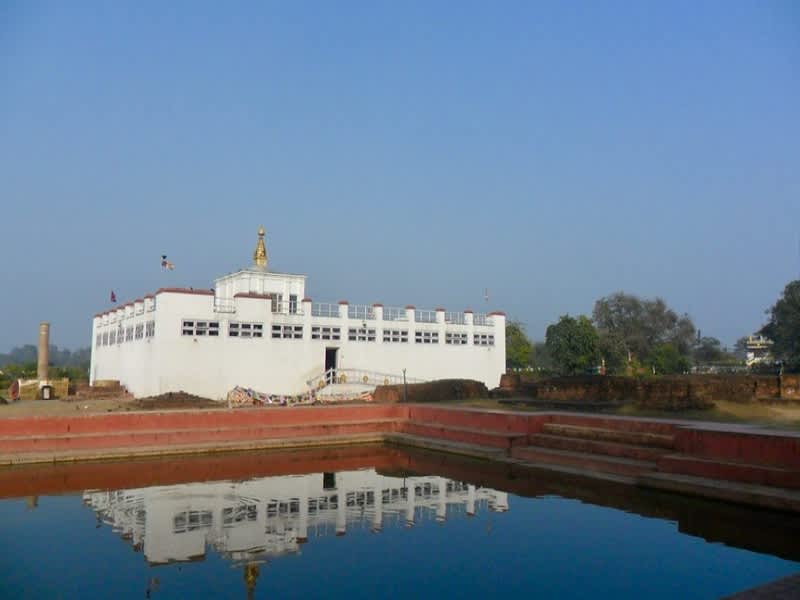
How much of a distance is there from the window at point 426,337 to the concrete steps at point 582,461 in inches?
737

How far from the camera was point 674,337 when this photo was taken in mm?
64875

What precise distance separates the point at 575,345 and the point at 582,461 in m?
23.1

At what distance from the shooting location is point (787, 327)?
149ft

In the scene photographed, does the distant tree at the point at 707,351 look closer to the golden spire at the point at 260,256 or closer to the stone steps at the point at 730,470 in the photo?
the golden spire at the point at 260,256

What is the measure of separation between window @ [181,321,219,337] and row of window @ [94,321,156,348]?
1350 mm

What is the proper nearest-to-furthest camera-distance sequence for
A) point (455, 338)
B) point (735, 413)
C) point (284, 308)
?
1. point (735, 413)
2. point (284, 308)
3. point (455, 338)

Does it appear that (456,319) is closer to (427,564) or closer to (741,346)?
(427,564)

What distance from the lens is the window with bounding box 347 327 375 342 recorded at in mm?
32406

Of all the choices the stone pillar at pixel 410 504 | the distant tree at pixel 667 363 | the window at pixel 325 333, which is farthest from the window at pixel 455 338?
the stone pillar at pixel 410 504

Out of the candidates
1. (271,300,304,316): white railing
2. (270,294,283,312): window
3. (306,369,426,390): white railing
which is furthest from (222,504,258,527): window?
(270,294,283,312): window

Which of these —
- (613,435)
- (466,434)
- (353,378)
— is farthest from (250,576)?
(353,378)

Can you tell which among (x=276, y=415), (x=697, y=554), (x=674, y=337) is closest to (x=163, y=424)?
(x=276, y=415)

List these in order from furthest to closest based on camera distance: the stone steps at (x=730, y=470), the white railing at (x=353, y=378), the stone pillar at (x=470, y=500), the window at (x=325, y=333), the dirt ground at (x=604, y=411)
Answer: the window at (x=325, y=333) < the white railing at (x=353, y=378) < the dirt ground at (x=604, y=411) < the stone pillar at (x=470, y=500) < the stone steps at (x=730, y=470)

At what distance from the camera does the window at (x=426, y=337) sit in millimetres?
34469
